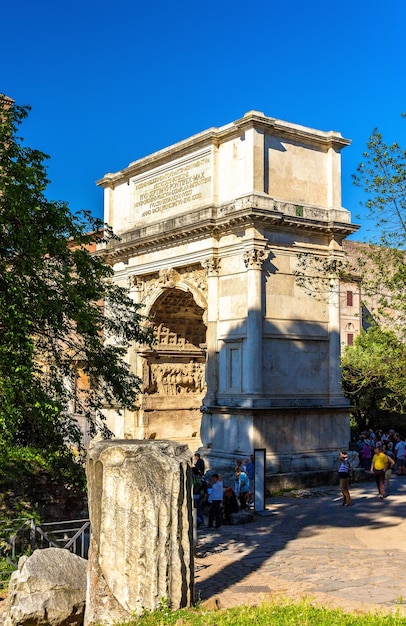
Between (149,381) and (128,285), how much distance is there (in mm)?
3524

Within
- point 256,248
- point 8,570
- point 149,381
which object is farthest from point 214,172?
point 8,570

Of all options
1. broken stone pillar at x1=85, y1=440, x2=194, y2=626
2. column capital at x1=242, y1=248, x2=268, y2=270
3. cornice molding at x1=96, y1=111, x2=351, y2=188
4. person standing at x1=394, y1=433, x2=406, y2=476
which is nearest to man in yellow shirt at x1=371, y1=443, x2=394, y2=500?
person standing at x1=394, y1=433, x2=406, y2=476

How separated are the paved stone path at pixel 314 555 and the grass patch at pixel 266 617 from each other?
Answer: 506 millimetres

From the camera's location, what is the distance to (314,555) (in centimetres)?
1303

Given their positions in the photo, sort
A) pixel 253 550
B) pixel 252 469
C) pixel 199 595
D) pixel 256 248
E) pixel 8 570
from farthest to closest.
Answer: pixel 256 248, pixel 252 469, pixel 253 550, pixel 8 570, pixel 199 595

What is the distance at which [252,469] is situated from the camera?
731 inches

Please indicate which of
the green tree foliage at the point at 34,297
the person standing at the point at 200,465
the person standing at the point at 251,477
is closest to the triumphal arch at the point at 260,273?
the person standing at the point at 200,465

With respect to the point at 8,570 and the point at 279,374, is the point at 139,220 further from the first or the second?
the point at 8,570

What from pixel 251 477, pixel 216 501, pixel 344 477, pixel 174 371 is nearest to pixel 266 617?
pixel 216 501

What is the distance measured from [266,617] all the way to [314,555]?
5249mm

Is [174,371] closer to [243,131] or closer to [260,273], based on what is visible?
[260,273]

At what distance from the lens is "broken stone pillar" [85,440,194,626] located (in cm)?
818

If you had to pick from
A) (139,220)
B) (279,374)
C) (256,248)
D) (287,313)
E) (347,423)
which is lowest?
(347,423)

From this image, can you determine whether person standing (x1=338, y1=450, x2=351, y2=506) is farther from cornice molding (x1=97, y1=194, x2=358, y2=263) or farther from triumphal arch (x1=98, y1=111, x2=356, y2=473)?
cornice molding (x1=97, y1=194, x2=358, y2=263)
